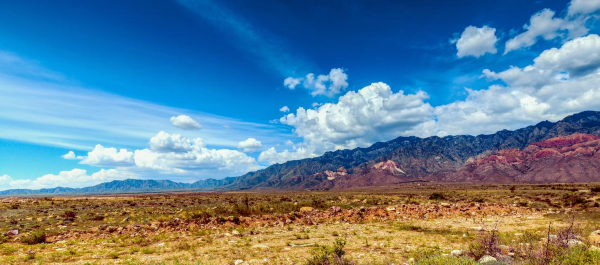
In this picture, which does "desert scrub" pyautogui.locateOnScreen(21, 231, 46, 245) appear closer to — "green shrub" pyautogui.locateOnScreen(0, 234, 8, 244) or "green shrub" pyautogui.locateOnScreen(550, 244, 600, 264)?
"green shrub" pyautogui.locateOnScreen(0, 234, 8, 244)

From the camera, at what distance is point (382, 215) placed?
2694cm

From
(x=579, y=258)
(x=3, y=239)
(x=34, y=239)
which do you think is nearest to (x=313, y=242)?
(x=579, y=258)

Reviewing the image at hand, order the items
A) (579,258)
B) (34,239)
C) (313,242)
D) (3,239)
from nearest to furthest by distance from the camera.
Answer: (579,258), (313,242), (34,239), (3,239)

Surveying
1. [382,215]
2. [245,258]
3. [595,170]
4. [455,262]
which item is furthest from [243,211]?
[595,170]

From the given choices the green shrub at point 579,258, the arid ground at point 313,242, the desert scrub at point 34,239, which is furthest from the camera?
the desert scrub at point 34,239

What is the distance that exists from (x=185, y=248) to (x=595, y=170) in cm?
25646

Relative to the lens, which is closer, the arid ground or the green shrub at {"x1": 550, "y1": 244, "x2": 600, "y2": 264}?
the green shrub at {"x1": 550, "y1": 244, "x2": 600, "y2": 264}

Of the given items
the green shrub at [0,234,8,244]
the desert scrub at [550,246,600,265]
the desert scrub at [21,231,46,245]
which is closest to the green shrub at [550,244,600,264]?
the desert scrub at [550,246,600,265]

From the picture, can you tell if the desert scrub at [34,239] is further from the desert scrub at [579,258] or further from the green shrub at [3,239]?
the desert scrub at [579,258]

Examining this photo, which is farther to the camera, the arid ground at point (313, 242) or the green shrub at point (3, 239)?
the green shrub at point (3, 239)

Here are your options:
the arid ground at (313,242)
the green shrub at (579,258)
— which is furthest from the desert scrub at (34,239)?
the green shrub at (579,258)

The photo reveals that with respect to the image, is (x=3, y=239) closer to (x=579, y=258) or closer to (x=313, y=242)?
(x=313, y=242)

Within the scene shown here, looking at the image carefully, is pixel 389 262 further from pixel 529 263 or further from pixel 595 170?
pixel 595 170

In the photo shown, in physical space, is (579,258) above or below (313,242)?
above
